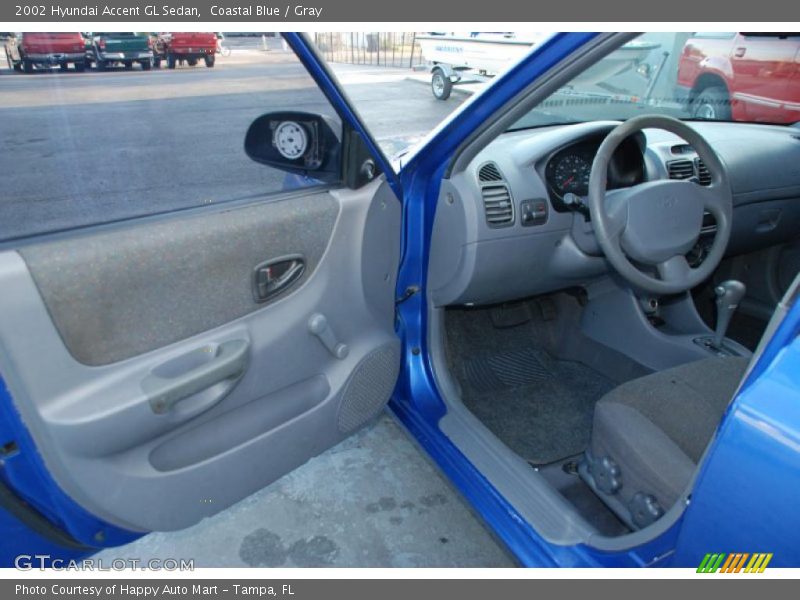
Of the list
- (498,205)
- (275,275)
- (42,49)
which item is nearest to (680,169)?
(498,205)

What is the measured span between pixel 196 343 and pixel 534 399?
1614 mm

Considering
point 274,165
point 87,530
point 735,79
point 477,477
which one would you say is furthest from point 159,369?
point 735,79

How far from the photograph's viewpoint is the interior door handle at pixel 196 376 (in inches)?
49.4

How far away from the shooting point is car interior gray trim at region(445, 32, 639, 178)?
129cm

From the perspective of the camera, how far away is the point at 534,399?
248 cm

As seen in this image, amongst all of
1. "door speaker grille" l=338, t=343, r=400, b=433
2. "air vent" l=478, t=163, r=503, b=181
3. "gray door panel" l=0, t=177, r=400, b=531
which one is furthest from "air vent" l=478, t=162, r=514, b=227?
"door speaker grille" l=338, t=343, r=400, b=433

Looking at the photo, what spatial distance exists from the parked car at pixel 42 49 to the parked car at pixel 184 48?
0.16 metres

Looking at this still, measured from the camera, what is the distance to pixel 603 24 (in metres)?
1.25

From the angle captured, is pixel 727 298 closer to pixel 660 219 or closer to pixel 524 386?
pixel 660 219

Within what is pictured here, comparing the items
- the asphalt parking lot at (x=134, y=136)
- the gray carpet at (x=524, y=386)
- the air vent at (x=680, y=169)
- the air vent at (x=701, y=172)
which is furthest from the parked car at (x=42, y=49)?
the air vent at (x=701, y=172)

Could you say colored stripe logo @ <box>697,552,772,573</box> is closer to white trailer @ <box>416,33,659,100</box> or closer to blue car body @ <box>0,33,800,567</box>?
blue car body @ <box>0,33,800,567</box>

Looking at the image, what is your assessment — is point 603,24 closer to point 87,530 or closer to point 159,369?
point 159,369

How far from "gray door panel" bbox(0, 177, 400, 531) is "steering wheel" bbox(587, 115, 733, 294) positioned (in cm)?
67

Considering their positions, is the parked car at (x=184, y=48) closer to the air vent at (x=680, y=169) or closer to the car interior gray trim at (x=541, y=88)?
the car interior gray trim at (x=541, y=88)
